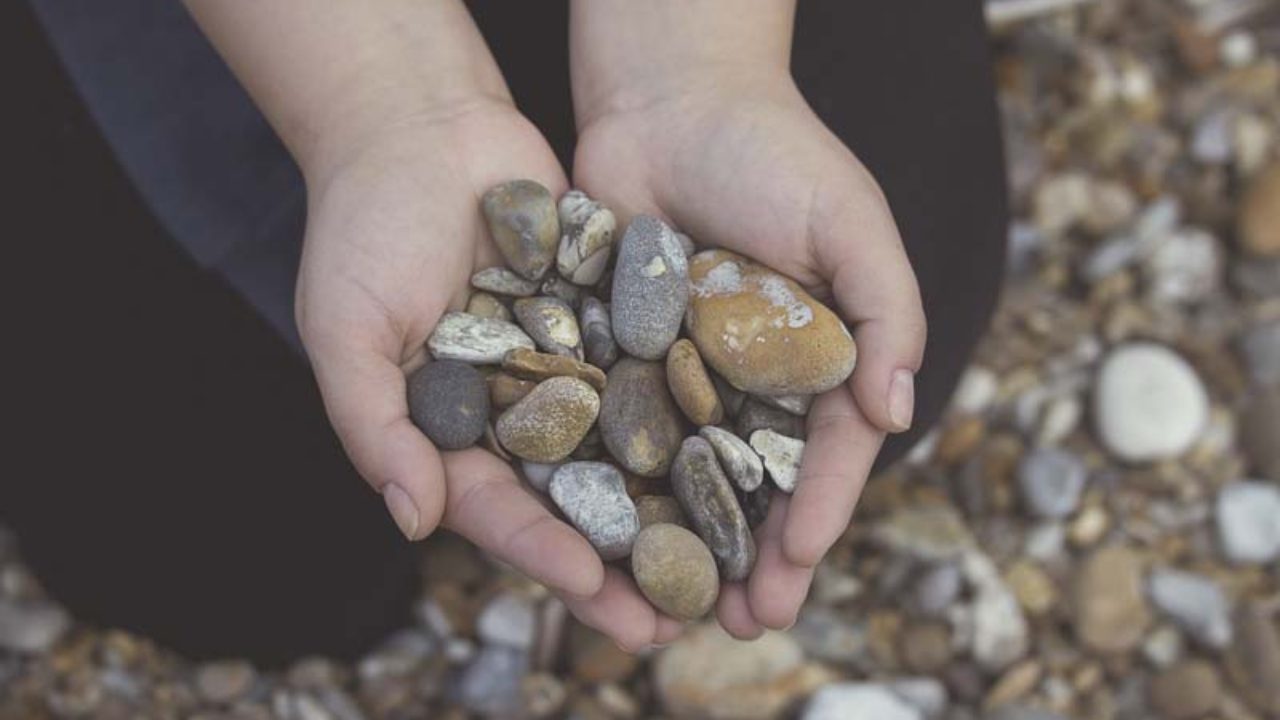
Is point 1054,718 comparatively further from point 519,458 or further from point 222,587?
point 222,587

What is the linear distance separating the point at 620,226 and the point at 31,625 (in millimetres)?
780

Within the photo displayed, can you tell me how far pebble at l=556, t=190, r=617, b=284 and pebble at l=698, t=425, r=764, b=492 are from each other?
19 centimetres

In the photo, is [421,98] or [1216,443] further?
[1216,443]

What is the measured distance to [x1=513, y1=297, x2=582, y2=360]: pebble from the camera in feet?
3.44

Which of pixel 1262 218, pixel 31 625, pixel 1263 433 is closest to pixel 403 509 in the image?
pixel 31 625

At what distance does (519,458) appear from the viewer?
102cm

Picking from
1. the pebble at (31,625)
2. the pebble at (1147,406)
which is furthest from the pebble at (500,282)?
the pebble at (1147,406)

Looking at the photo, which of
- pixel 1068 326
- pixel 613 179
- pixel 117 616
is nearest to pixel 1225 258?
pixel 1068 326

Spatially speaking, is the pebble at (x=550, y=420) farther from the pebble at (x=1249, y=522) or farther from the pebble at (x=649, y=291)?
the pebble at (x=1249, y=522)

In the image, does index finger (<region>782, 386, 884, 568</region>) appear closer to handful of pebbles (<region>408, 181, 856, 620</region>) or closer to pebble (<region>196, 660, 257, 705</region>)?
handful of pebbles (<region>408, 181, 856, 620</region>)

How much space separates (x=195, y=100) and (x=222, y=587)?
0.47 metres

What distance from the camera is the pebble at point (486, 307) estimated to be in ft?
3.50

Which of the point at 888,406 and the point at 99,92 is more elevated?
the point at 99,92

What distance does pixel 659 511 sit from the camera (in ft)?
3.28
